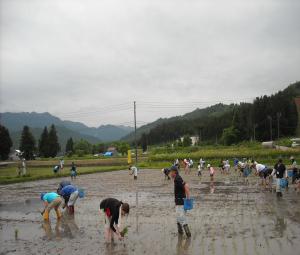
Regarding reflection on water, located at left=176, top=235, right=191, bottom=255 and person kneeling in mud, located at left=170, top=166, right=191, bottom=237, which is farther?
person kneeling in mud, located at left=170, top=166, right=191, bottom=237

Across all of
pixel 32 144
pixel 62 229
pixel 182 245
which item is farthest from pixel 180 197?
pixel 32 144

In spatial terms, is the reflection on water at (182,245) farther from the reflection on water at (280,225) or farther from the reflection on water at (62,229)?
the reflection on water at (62,229)

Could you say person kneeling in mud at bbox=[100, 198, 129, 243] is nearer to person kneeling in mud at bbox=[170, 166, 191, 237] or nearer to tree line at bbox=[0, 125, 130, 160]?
person kneeling in mud at bbox=[170, 166, 191, 237]

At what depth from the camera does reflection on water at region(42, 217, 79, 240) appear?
12.4 metres

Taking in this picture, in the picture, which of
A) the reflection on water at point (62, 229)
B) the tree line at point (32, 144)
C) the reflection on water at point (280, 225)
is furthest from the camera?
the tree line at point (32, 144)

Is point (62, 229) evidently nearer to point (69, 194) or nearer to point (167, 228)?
point (69, 194)

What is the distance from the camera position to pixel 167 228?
12.8 meters

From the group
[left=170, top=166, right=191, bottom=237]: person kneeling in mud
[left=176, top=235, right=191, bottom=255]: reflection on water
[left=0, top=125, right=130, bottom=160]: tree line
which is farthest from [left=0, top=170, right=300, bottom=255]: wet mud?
[left=0, top=125, right=130, bottom=160]: tree line

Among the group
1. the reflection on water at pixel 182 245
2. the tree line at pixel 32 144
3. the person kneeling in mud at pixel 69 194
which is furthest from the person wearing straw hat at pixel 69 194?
the tree line at pixel 32 144

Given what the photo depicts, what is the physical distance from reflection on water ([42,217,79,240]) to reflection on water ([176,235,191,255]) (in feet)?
11.4

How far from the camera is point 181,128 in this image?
184 meters

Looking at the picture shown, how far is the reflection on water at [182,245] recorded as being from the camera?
988 cm

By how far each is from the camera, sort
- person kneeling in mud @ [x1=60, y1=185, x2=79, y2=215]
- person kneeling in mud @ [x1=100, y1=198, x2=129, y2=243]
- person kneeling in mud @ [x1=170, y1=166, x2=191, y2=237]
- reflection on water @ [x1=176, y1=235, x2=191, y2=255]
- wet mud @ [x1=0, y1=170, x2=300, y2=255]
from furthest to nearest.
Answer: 1. person kneeling in mud @ [x1=60, y1=185, x2=79, y2=215]
2. person kneeling in mud @ [x1=170, y1=166, x2=191, y2=237]
3. person kneeling in mud @ [x1=100, y1=198, x2=129, y2=243]
4. wet mud @ [x1=0, y1=170, x2=300, y2=255]
5. reflection on water @ [x1=176, y1=235, x2=191, y2=255]

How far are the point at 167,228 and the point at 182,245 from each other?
2.34 metres
